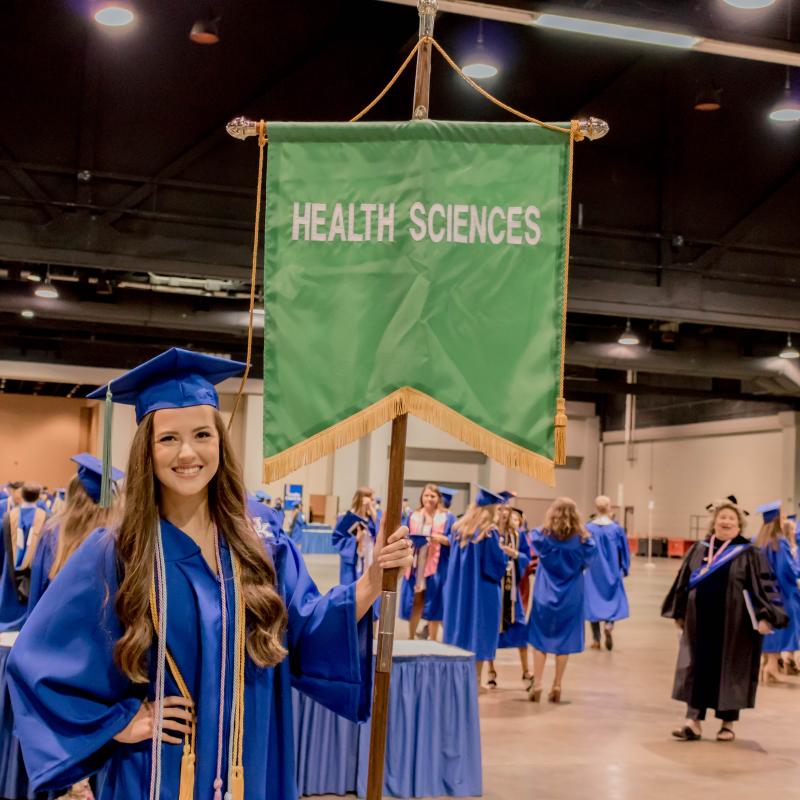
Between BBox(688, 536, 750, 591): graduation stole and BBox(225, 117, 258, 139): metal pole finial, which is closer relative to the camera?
BBox(225, 117, 258, 139): metal pole finial

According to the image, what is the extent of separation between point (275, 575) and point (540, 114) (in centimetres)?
1011

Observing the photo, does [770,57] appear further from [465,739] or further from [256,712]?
[256,712]

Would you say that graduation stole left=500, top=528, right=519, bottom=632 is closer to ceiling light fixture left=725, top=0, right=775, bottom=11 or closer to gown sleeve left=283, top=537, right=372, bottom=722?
ceiling light fixture left=725, top=0, right=775, bottom=11

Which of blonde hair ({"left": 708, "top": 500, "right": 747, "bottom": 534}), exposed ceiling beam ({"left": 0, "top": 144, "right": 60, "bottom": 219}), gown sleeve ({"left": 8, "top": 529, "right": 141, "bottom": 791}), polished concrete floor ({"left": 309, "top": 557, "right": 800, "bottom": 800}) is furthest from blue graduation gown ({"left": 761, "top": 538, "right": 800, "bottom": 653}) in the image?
gown sleeve ({"left": 8, "top": 529, "right": 141, "bottom": 791})

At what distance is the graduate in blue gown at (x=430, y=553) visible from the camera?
1073cm

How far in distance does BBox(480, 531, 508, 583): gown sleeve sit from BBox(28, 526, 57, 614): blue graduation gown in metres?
4.64

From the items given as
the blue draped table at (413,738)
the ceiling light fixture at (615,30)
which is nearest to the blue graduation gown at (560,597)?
the blue draped table at (413,738)

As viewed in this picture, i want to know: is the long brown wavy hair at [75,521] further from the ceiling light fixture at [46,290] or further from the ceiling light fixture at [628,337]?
the ceiling light fixture at [628,337]

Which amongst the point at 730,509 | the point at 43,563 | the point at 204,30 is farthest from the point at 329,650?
the point at 204,30

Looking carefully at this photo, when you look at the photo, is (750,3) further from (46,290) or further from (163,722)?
(46,290)

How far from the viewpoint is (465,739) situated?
580 cm

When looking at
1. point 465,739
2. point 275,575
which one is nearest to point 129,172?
point 465,739

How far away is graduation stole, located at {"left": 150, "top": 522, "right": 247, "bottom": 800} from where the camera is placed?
230cm

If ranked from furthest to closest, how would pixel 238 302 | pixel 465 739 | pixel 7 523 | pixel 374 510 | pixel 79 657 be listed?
1. pixel 238 302
2. pixel 374 510
3. pixel 7 523
4. pixel 465 739
5. pixel 79 657
